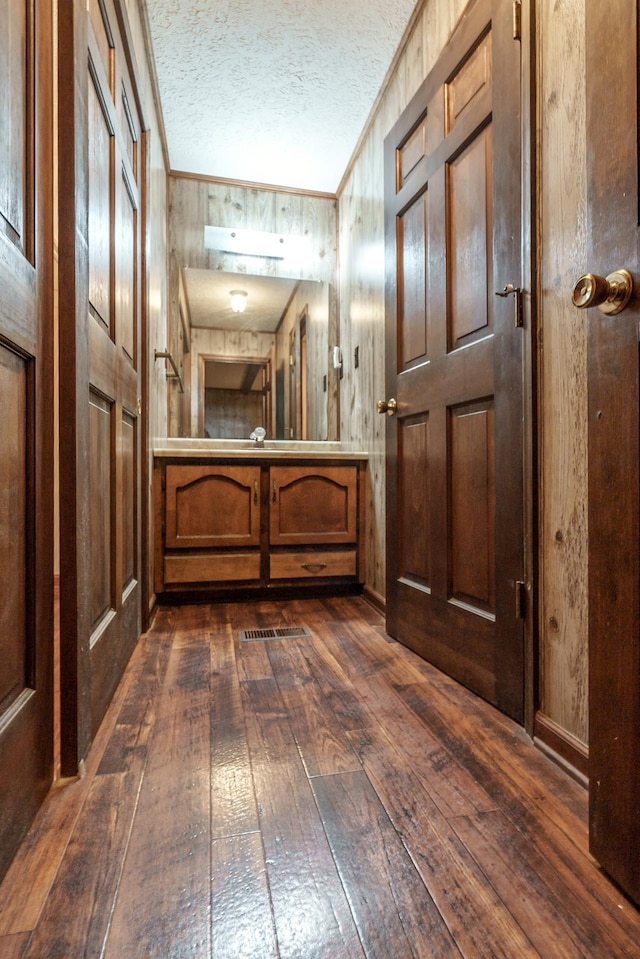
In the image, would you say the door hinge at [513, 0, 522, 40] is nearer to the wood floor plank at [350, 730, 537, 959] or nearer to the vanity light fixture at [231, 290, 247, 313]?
the wood floor plank at [350, 730, 537, 959]

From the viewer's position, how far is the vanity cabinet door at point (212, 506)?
2322 mm

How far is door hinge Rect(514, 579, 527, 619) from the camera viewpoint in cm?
121

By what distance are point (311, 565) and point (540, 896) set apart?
1.80 m

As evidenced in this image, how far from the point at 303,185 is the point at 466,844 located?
3302mm

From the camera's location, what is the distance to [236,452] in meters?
2.39

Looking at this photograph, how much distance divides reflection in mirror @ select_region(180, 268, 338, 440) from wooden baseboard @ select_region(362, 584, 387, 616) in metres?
0.99

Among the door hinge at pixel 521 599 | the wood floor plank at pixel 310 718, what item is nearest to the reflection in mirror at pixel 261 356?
the wood floor plank at pixel 310 718

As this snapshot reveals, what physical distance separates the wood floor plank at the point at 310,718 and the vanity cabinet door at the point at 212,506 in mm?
757

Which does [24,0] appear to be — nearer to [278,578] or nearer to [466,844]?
[466,844]

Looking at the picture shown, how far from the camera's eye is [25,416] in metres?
0.88

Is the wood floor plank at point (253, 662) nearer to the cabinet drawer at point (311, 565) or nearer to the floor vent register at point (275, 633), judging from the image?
the floor vent register at point (275, 633)

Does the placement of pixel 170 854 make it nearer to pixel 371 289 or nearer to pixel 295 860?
pixel 295 860

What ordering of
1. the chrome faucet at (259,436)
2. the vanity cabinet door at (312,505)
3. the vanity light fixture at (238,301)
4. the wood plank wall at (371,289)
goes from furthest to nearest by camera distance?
the vanity light fixture at (238,301) < the chrome faucet at (259,436) < the vanity cabinet door at (312,505) < the wood plank wall at (371,289)

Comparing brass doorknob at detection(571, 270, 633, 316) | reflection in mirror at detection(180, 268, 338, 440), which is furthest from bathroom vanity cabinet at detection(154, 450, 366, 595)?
brass doorknob at detection(571, 270, 633, 316)
